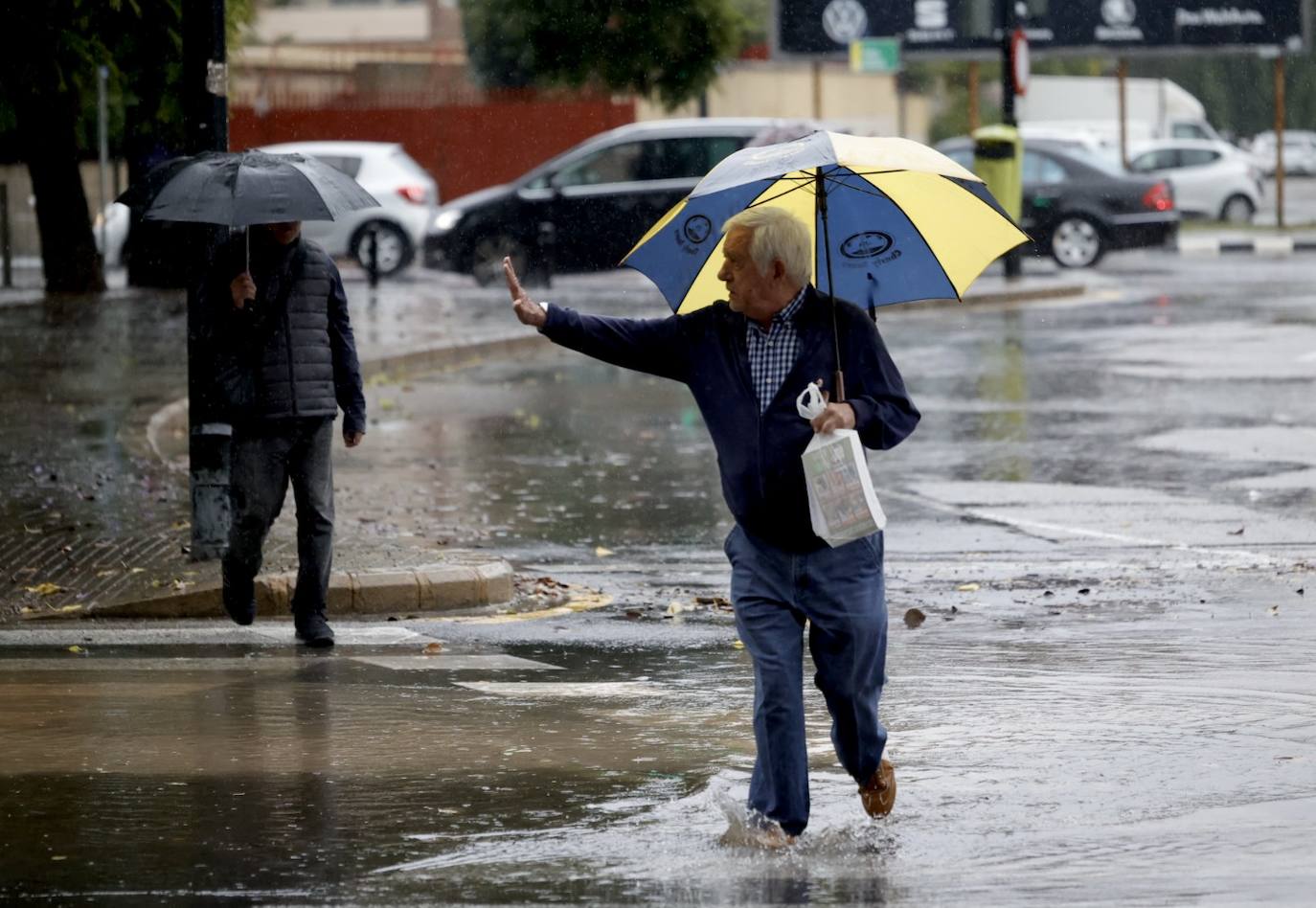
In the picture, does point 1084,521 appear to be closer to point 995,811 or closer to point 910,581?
point 910,581

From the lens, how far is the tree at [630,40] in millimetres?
39969

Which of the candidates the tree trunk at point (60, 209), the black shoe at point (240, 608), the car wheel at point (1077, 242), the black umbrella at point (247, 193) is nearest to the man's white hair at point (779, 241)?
the black umbrella at point (247, 193)

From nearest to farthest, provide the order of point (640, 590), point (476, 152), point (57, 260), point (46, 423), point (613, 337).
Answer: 1. point (613, 337)
2. point (640, 590)
3. point (46, 423)
4. point (57, 260)
5. point (476, 152)

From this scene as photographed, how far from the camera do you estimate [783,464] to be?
5.73 meters

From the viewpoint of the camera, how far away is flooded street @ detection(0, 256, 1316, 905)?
5.69m

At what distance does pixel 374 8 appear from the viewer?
76.0 metres

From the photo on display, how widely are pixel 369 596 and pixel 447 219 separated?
19.6m

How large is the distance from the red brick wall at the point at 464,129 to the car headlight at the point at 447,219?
572 inches

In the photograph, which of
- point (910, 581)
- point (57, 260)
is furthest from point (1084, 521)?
point (57, 260)

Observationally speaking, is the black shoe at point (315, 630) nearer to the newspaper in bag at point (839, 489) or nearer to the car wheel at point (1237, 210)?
the newspaper in bag at point (839, 489)

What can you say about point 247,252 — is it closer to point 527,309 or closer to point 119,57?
point 527,309

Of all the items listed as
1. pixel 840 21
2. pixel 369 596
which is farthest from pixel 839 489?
pixel 840 21

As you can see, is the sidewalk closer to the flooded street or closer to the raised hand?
the flooded street

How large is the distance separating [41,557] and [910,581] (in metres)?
3.70
